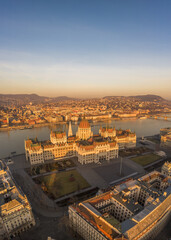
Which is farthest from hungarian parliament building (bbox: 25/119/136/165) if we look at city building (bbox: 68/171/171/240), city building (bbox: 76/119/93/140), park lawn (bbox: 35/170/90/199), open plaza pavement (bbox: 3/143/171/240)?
city building (bbox: 68/171/171/240)

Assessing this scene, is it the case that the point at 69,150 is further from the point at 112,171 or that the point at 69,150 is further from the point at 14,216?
the point at 14,216

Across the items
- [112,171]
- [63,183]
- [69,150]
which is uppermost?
[69,150]

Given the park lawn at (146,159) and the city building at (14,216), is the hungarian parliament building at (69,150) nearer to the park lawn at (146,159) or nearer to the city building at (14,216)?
the park lawn at (146,159)

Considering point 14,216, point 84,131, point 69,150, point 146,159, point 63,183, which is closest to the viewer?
point 14,216

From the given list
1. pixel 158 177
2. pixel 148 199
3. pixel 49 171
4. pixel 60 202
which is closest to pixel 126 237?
pixel 148 199

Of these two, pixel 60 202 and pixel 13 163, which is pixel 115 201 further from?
pixel 13 163

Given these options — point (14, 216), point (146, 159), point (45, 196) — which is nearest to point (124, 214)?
point (45, 196)

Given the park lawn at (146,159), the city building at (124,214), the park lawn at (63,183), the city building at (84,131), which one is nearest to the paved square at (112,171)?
the park lawn at (146,159)
